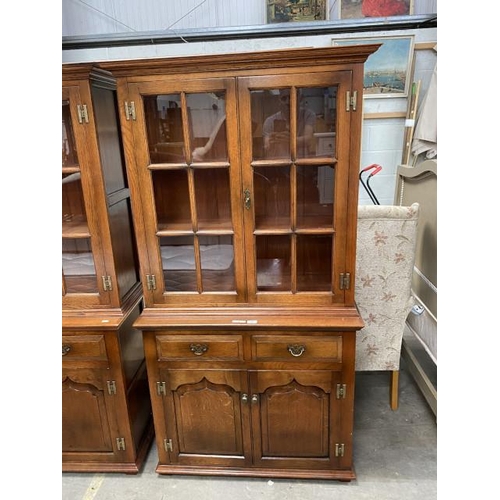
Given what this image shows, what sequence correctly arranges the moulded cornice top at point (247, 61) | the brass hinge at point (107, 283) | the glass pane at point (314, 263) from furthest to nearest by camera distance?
the brass hinge at point (107, 283) → the glass pane at point (314, 263) → the moulded cornice top at point (247, 61)

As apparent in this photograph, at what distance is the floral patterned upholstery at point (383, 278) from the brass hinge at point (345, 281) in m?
0.39

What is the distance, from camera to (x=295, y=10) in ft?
7.36

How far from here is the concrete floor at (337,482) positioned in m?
1.61

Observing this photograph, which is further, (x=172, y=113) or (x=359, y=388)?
(x=359, y=388)

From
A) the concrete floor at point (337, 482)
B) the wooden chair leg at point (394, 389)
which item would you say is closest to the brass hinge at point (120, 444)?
the concrete floor at point (337, 482)

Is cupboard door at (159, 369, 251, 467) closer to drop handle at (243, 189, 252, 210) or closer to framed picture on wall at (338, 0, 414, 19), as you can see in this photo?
drop handle at (243, 189, 252, 210)

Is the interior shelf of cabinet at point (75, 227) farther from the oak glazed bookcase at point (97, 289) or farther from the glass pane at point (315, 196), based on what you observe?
the glass pane at point (315, 196)

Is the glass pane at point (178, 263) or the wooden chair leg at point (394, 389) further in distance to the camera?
the wooden chair leg at point (394, 389)

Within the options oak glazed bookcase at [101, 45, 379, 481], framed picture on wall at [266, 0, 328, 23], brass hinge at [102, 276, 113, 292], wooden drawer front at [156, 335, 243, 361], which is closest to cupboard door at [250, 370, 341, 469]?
oak glazed bookcase at [101, 45, 379, 481]

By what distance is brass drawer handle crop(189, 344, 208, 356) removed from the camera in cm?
154

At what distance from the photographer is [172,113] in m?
1.38
